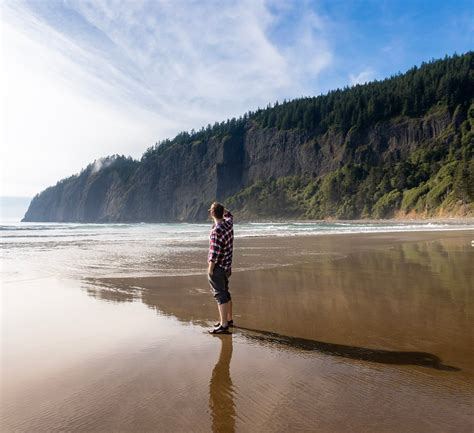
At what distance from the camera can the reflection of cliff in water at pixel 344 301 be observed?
475cm

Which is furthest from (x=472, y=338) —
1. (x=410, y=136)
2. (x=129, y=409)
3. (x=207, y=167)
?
(x=207, y=167)

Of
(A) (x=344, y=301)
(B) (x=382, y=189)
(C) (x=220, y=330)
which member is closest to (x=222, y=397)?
(C) (x=220, y=330)

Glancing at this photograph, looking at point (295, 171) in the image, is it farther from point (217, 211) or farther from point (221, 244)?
→ point (221, 244)

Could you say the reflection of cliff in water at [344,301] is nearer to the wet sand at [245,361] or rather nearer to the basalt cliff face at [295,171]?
the wet sand at [245,361]

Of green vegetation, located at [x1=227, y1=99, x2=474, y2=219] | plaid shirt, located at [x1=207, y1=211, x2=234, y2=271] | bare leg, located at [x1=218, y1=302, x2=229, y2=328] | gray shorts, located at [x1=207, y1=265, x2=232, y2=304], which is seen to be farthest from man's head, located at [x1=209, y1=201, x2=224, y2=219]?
green vegetation, located at [x1=227, y1=99, x2=474, y2=219]

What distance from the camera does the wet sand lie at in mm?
2834

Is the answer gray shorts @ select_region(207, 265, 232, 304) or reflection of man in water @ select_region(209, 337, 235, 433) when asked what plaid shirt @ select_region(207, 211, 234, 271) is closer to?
gray shorts @ select_region(207, 265, 232, 304)

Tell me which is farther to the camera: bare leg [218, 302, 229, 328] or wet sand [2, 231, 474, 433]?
bare leg [218, 302, 229, 328]

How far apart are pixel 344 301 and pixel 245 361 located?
323cm

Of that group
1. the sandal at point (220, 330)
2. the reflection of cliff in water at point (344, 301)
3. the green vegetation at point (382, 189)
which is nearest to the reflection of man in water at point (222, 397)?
the sandal at point (220, 330)

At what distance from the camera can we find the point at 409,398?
3.06 meters

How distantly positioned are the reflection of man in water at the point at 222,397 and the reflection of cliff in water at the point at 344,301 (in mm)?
1321

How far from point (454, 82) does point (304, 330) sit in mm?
120508

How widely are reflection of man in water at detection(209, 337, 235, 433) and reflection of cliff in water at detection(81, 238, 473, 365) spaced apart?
4.33ft
